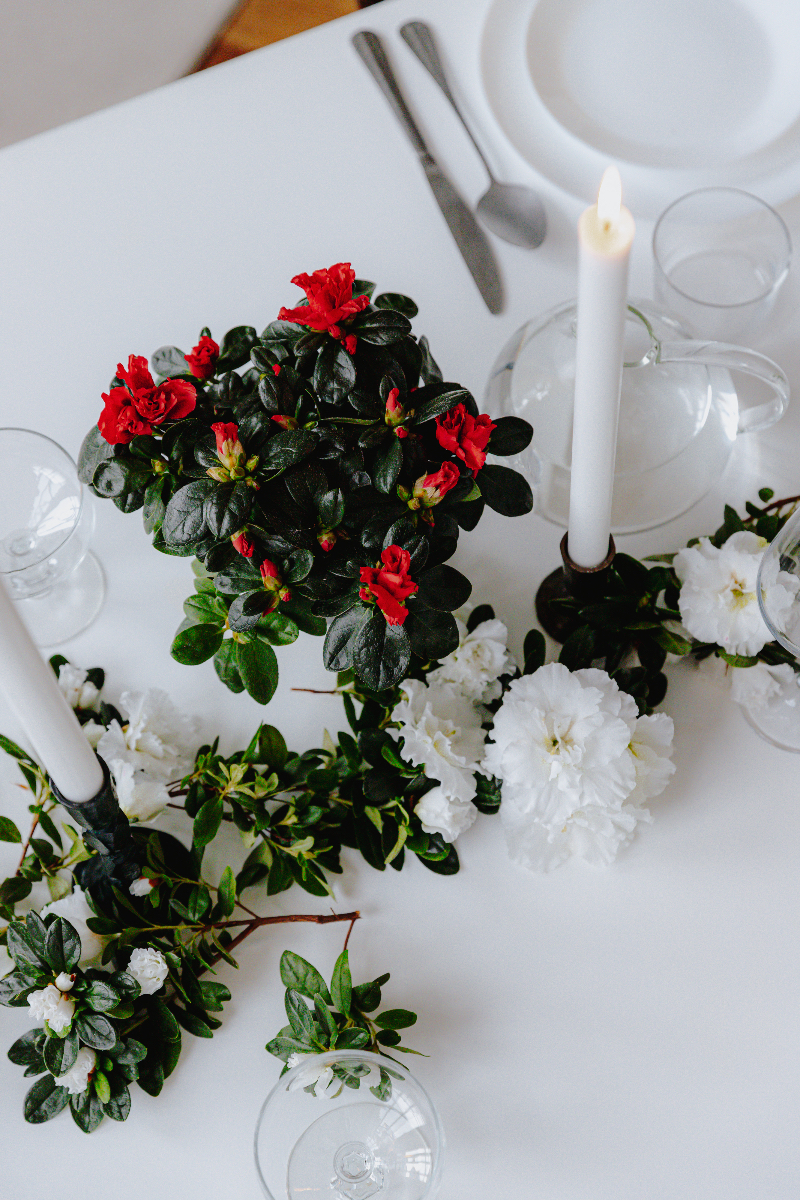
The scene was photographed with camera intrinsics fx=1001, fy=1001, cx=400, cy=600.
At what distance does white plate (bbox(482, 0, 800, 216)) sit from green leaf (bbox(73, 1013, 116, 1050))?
2.28 ft

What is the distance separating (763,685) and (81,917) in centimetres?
46

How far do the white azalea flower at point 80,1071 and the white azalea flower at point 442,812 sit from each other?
232 mm

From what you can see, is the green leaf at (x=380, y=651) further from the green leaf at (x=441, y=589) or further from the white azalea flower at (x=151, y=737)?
the white azalea flower at (x=151, y=737)

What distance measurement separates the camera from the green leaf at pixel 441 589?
536 millimetres

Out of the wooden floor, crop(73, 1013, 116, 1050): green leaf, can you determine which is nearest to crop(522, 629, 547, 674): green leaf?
crop(73, 1013, 116, 1050): green leaf

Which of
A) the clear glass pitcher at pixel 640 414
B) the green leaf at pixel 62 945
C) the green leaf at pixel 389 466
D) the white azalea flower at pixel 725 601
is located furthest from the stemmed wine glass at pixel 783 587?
the green leaf at pixel 62 945

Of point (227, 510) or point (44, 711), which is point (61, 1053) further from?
point (227, 510)

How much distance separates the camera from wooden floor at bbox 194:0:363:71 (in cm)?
178

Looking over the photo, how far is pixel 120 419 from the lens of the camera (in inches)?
20.9

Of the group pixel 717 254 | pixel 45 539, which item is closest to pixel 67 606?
pixel 45 539

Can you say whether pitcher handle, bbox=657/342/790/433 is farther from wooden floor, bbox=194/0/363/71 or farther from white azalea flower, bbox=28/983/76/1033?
wooden floor, bbox=194/0/363/71

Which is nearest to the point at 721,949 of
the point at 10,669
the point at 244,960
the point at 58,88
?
the point at 244,960

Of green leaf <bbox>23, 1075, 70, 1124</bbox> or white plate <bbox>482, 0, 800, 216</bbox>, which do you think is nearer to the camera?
green leaf <bbox>23, 1075, 70, 1124</bbox>

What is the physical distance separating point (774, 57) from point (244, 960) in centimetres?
82
